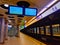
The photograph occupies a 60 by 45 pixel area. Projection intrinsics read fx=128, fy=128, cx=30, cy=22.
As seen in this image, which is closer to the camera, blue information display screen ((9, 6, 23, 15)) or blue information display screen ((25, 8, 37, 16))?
blue information display screen ((9, 6, 23, 15))

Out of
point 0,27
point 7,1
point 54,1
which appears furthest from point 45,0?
point 0,27

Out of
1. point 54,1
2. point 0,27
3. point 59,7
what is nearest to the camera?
point 59,7

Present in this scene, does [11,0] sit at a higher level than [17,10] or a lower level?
higher

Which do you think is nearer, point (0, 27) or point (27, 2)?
point (27, 2)

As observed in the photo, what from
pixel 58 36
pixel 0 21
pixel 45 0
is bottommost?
pixel 58 36

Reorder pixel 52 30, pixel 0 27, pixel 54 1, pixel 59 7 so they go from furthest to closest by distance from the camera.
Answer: pixel 0 27 < pixel 52 30 < pixel 54 1 < pixel 59 7

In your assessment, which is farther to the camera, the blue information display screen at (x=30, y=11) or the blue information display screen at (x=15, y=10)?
the blue information display screen at (x=30, y=11)

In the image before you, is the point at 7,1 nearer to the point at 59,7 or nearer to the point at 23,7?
the point at 23,7

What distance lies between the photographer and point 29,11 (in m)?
6.32

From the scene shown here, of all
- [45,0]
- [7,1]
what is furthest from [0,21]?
[45,0]

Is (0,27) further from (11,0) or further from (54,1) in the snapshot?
(54,1)

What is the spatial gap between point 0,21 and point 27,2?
5.85 metres

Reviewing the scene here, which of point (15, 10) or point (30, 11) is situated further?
point (30, 11)

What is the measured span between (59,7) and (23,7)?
1.67 metres
